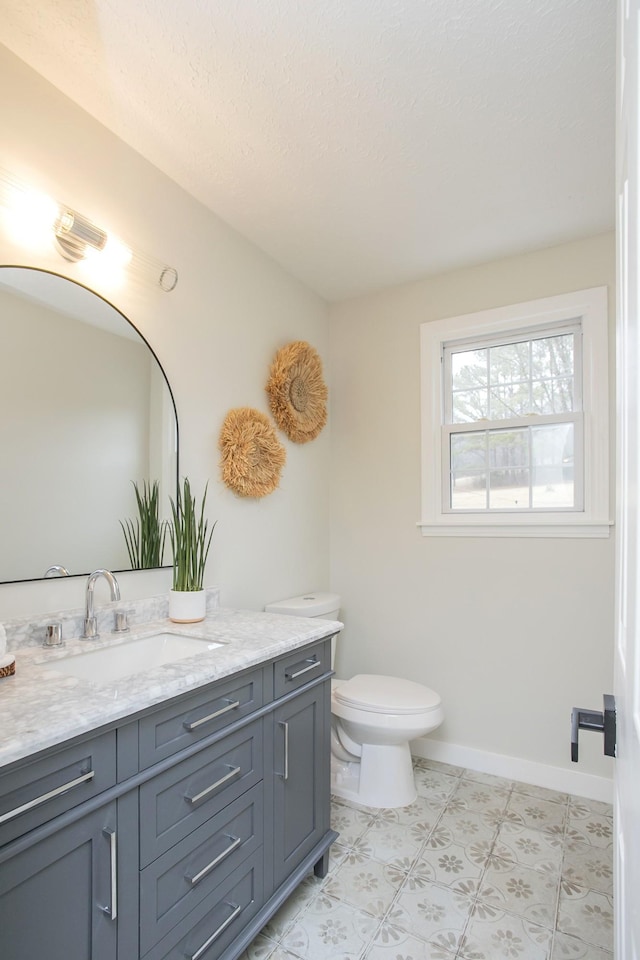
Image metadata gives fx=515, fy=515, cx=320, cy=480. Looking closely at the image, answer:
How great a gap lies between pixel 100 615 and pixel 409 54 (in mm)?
1895

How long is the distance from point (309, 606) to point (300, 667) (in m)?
0.83

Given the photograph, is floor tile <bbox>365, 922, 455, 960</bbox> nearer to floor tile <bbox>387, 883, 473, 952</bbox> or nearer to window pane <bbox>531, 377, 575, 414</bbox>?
floor tile <bbox>387, 883, 473, 952</bbox>

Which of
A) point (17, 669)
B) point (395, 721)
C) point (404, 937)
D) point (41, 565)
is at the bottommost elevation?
point (404, 937)

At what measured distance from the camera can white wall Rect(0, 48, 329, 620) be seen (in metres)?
1.52

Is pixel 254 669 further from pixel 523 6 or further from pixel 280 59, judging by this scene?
pixel 523 6

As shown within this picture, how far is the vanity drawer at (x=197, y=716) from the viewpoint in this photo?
3.62ft

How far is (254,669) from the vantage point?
4.73 ft

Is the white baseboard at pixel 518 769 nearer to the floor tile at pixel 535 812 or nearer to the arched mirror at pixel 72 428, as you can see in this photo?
the floor tile at pixel 535 812

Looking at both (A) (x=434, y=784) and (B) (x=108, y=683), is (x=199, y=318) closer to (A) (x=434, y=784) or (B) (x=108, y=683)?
(B) (x=108, y=683)

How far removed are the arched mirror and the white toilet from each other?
1165mm

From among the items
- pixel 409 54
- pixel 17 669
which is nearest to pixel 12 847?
pixel 17 669

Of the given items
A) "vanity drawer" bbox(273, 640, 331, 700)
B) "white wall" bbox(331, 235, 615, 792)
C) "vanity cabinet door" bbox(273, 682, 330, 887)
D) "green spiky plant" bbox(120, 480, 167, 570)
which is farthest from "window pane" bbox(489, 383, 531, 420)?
"green spiky plant" bbox(120, 480, 167, 570)

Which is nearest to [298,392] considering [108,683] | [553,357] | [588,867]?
[553,357]

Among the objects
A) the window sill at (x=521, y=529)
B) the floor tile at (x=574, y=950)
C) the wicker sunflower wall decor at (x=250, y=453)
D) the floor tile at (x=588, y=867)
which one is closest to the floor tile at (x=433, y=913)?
the floor tile at (x=574, y=950)
